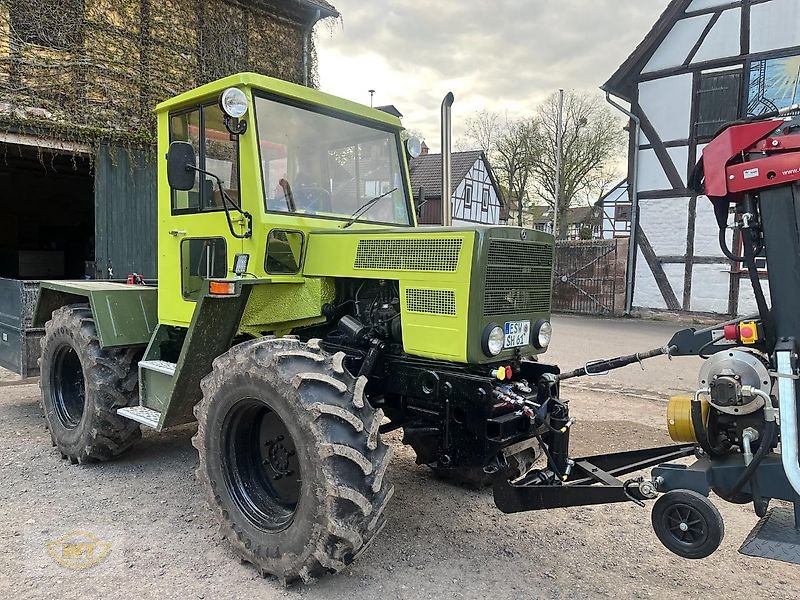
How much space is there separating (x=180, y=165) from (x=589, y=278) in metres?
15.5

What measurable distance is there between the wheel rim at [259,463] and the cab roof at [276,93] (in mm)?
1874

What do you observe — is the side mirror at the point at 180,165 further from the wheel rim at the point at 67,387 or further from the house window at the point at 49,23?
the house window at the point at 49,23

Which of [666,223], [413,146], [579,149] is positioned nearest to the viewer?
[413,146]

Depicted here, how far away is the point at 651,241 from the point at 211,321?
46.6 feet

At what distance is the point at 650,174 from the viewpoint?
15.8 meters

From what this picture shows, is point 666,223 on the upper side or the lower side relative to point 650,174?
lower

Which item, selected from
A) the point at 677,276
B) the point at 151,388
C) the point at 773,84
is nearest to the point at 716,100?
the point at 773,84

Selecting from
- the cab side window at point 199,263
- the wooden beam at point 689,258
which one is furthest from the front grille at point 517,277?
the wooden beam at point 689,258

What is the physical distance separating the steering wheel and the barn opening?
34.9 feet

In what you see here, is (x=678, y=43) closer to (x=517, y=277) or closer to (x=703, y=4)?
(x=703, y=4)

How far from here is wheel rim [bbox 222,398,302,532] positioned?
3473 millimetres

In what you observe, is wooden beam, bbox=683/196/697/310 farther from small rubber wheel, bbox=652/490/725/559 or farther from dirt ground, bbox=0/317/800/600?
small rubber wheel, bbox=652/490/725/559

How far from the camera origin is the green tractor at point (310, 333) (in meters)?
3.08

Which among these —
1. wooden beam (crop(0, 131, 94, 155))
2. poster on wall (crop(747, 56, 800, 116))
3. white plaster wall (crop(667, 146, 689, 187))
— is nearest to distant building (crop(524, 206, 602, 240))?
white plaster wall (crop(667, 146, 689, 187))
